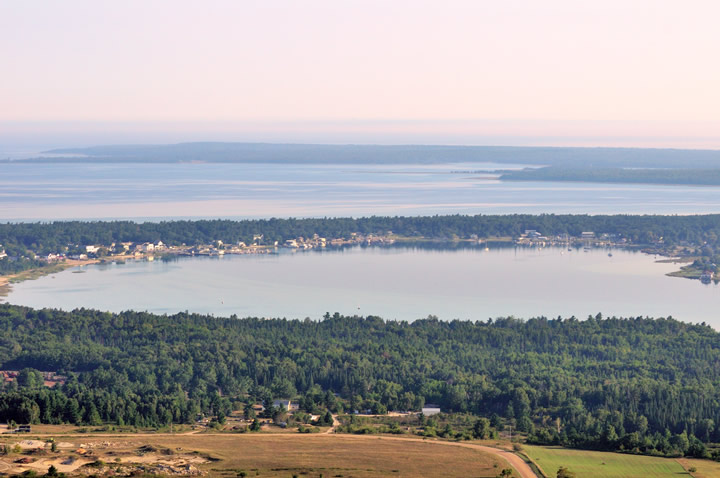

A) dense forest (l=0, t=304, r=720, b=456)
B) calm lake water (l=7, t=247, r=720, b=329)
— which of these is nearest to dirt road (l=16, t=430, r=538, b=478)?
dense forest (l=0, t=304, r=720, b=456)

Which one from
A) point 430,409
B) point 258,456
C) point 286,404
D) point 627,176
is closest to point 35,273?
point 286,404

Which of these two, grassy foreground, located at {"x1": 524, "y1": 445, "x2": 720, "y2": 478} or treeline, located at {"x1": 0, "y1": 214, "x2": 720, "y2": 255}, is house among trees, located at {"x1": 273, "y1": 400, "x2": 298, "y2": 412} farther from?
treeline, located at {"x1": 0, "y1": 214, "x2": 720, "y2": 255}

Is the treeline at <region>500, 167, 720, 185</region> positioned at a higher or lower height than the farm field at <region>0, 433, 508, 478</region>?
lower

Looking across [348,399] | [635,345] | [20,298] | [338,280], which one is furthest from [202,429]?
[338,280]

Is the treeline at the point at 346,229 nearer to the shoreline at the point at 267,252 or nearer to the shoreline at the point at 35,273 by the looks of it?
the shoreline at the point at 267,252

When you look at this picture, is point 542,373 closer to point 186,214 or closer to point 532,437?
point 532,437

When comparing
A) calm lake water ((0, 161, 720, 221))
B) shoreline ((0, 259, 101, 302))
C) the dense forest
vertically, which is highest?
the dense forest

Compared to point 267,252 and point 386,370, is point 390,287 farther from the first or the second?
point 386,370
